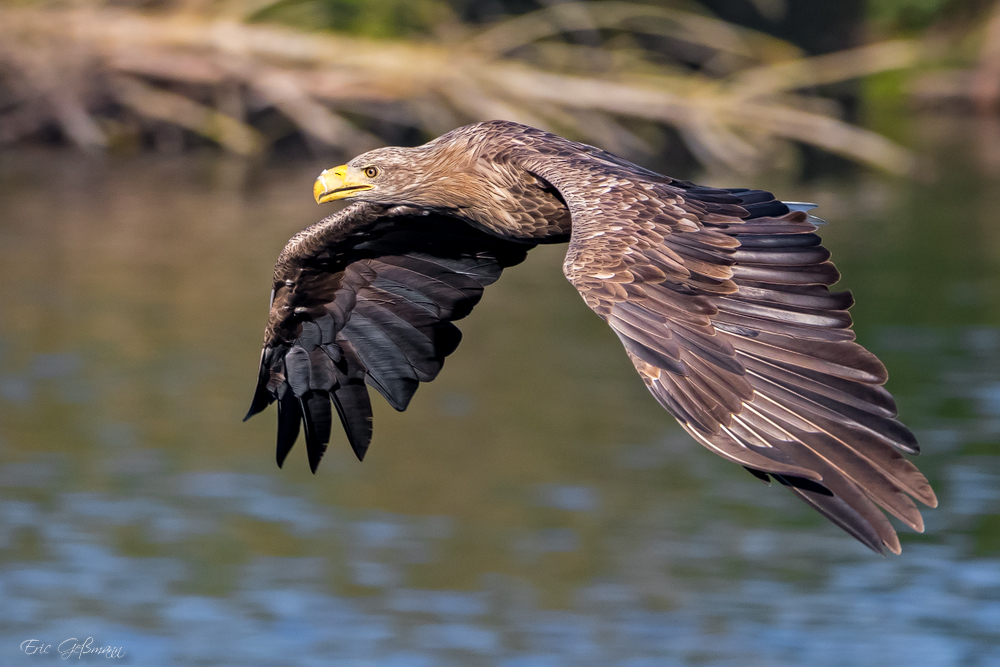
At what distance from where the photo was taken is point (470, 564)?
34.8ft

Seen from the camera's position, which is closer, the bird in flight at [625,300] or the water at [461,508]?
the bird in flight at [625,300]

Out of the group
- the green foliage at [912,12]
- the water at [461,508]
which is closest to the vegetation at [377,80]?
the water at [461,508]

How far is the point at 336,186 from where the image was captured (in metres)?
5.81

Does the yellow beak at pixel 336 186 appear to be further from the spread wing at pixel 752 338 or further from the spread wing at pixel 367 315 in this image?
the spread wing at pixel 752 338

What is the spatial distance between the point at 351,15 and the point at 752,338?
864 inches

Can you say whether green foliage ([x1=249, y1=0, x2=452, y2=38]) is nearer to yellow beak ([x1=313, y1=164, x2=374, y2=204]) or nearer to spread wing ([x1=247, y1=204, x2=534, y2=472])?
spread wing ([x1=247, y1=204, x2=534, y2=472])

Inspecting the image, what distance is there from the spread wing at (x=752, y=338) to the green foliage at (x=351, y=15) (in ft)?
67.8

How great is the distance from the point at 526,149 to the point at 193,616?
530 centimetres

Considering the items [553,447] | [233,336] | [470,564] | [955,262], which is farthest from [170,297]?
[955,262]

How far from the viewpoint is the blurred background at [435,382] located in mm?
9820

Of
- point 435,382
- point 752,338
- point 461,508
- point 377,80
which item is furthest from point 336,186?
point 377,80

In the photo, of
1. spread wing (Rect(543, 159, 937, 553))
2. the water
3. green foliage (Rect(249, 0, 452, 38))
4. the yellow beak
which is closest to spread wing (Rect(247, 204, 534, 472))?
the yellow beak

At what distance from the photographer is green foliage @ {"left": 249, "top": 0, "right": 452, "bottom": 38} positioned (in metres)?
25.1

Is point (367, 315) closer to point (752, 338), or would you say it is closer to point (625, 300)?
point (625, 300)
